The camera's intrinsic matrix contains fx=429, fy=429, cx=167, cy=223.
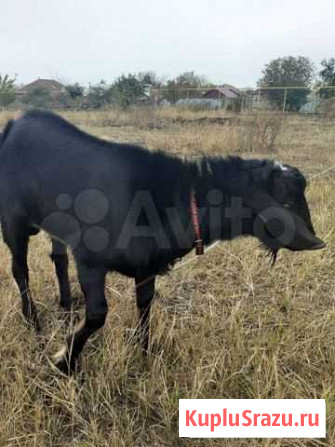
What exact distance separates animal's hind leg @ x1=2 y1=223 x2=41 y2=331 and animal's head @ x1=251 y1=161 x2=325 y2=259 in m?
1.43

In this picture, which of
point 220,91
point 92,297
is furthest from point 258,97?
point 92,297

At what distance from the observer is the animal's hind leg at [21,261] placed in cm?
264

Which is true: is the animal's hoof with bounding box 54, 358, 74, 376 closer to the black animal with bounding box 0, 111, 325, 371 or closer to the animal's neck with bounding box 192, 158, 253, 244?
the black animal with bounding box 0, 111, 325, 371

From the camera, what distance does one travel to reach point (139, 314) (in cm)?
263

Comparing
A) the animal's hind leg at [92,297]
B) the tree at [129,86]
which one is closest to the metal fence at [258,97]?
the tree at [129,86]

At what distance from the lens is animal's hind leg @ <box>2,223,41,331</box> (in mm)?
2643

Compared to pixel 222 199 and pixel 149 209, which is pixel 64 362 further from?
pixel 222 199

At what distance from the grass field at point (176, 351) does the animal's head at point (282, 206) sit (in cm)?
65

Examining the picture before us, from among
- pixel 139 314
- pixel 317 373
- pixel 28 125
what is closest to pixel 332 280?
pixel 317 373

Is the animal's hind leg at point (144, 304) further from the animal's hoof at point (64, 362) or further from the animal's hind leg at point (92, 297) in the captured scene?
the animal's hoof at point (64, 362)

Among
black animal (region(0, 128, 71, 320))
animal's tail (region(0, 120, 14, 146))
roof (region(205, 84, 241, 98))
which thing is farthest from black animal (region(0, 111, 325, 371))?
roof (region(205, 84, 241, 98))

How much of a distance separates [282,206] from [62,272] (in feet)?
5.34

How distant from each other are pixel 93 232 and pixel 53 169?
498mm

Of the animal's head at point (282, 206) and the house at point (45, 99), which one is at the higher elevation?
the house at point (45, 99)
